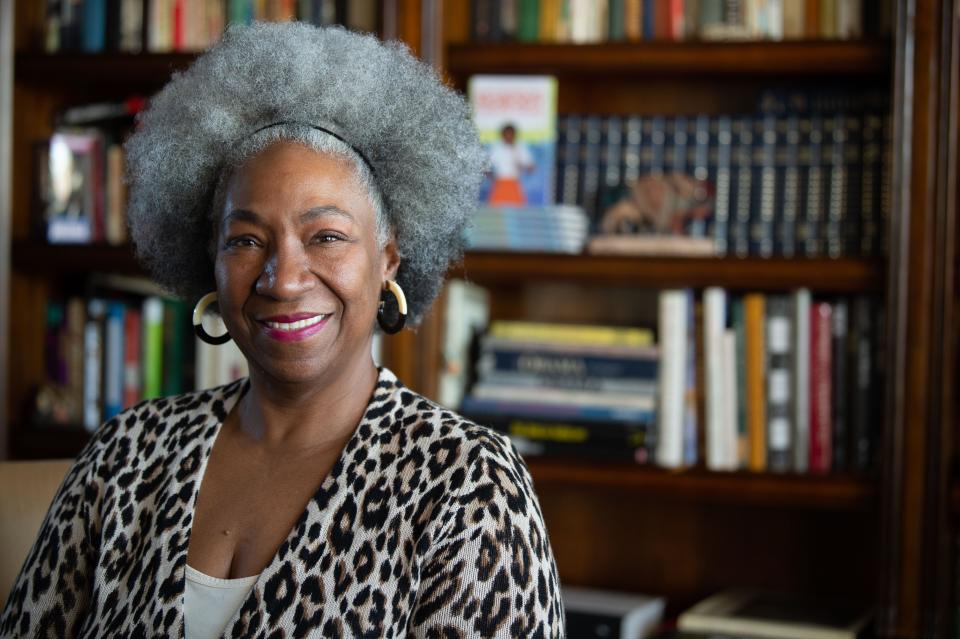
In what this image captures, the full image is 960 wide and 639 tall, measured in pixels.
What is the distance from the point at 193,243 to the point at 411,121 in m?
0.35

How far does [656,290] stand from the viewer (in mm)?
2553

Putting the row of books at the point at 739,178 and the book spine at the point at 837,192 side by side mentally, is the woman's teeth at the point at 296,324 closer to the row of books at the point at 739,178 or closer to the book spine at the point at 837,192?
the row of books at the point at 739,178

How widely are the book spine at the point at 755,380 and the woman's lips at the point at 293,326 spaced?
1087 mm

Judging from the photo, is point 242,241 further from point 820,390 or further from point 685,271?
point 820,390

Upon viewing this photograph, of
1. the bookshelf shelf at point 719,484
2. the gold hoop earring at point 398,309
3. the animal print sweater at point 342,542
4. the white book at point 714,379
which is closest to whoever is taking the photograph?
the animal print sweater at point 342,542

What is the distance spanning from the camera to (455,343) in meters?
2.37

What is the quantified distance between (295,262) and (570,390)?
1049 millimetres

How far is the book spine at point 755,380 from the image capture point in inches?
86.9

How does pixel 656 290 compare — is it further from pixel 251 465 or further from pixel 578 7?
pixel 251 465

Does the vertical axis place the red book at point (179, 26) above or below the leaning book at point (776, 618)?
above

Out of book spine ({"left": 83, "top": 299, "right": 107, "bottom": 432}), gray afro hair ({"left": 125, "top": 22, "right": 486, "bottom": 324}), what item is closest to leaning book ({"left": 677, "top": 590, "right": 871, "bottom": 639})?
gray afro hair ({"left": 125, "top": 22, "right": 486, "bottom": 324})

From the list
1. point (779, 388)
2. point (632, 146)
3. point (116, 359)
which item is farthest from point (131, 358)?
point (779, 388)

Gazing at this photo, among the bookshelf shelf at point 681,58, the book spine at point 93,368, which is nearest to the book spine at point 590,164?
the bookshelf shelf at point 681,58

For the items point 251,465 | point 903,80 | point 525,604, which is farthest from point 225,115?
point 903,80
